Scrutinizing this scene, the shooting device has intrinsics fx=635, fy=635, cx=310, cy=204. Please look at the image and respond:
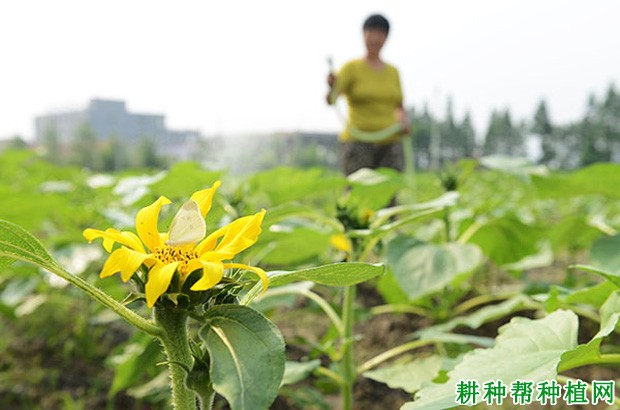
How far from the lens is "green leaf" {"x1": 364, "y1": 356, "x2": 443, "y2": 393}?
1.21 metres

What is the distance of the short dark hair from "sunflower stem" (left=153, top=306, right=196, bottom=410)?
3.21 m

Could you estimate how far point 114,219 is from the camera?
1681mm

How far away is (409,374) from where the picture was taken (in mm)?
1277

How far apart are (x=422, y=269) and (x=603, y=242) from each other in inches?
17.7

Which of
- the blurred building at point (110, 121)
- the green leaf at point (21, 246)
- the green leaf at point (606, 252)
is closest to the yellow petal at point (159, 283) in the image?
the green leaf at point (21, 246)

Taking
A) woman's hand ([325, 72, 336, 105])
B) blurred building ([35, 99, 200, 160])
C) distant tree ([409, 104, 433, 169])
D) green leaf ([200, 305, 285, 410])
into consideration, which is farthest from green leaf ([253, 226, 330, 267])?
blurred building ([35, 99, 200, 160])

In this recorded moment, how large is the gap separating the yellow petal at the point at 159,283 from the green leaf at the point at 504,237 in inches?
62.8

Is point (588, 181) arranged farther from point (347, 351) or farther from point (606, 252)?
point (347, 351)

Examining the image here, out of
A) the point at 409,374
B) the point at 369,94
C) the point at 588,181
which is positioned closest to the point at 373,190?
the point at 409,374

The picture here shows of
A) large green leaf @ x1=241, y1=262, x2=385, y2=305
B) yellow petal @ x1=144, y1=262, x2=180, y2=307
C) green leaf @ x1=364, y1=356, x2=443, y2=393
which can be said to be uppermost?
yellow petal @ x1=144, y1=262, x2=180, y2=307

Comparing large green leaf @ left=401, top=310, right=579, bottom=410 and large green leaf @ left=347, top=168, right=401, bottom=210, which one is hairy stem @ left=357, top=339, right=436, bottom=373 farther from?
large green leaf @ left=401, top=310, right=579, bottom=410

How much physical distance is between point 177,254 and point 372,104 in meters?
3.26

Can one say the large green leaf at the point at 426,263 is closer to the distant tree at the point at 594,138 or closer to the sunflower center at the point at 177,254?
the sunflower center at the point at 177,254

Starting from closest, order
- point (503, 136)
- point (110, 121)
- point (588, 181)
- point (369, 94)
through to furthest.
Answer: point (588, 181), point (369, 94), point (503, 136), point (110, 121)
